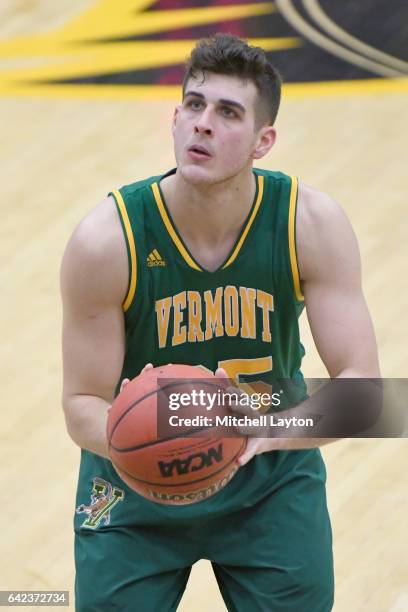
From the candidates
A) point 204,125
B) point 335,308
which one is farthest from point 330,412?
point 204,125

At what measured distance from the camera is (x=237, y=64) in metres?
4.20

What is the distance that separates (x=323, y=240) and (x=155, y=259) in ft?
1.79

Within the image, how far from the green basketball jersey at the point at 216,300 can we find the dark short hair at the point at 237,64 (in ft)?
1.00

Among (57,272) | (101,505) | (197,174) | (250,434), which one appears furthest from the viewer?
(57,272)

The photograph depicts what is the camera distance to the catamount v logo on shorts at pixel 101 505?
4.37m

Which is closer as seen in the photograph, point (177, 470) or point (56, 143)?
point (177, 470)

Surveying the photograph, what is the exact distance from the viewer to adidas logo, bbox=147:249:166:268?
13.9 ft

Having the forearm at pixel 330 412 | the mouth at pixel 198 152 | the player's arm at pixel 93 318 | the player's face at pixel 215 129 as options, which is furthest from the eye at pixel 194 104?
the forearm at pixel 330 412

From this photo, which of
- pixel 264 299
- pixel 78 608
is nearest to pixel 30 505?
pixel 78 608

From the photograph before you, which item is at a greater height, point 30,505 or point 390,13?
point 390,13

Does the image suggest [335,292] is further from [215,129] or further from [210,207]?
[215,129]

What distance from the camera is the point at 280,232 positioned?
430 centimetres

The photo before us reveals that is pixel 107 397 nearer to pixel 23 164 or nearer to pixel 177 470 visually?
pixel 177 470

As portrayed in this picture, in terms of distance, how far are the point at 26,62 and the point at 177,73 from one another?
1164mm
